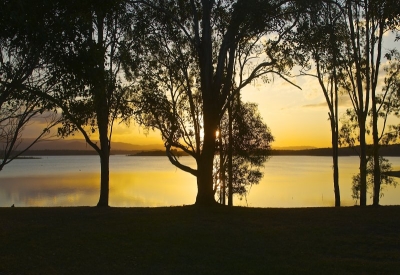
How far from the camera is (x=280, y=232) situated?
462 inches

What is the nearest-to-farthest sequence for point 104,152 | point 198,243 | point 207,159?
1. point 198,243
2. point 207,159
3. point 104,152

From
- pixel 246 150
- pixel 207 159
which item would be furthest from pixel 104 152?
pixel 246 150

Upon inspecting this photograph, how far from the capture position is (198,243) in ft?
34.6

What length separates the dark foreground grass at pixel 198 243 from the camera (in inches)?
348

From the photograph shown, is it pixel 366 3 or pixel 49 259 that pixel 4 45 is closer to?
pixel 49 259

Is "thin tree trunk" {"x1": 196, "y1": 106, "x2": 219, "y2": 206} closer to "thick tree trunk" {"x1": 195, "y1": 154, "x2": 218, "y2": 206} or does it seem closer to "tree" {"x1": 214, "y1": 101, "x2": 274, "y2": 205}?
"thick tree trunk" {"x1": 195, "y1": 154, "x2": 218, "y2": 206}

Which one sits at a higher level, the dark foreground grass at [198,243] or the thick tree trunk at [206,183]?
the thick tree trunk at [206,183]

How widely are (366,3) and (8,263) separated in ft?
49.6

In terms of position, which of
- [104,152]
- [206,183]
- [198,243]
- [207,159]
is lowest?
[198,243]

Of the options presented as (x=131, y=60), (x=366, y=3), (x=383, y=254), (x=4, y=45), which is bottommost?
(x=383, y=254)

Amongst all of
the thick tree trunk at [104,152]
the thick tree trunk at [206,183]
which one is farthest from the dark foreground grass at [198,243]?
the thick tree trunk at [104,152]

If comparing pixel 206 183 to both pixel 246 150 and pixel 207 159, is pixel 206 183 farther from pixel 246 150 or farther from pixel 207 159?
pixel 246 150

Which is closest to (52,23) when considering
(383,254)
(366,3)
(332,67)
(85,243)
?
(85,243)

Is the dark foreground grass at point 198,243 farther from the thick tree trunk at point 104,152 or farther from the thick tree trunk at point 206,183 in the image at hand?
the thick tree trunk at point 104,152
